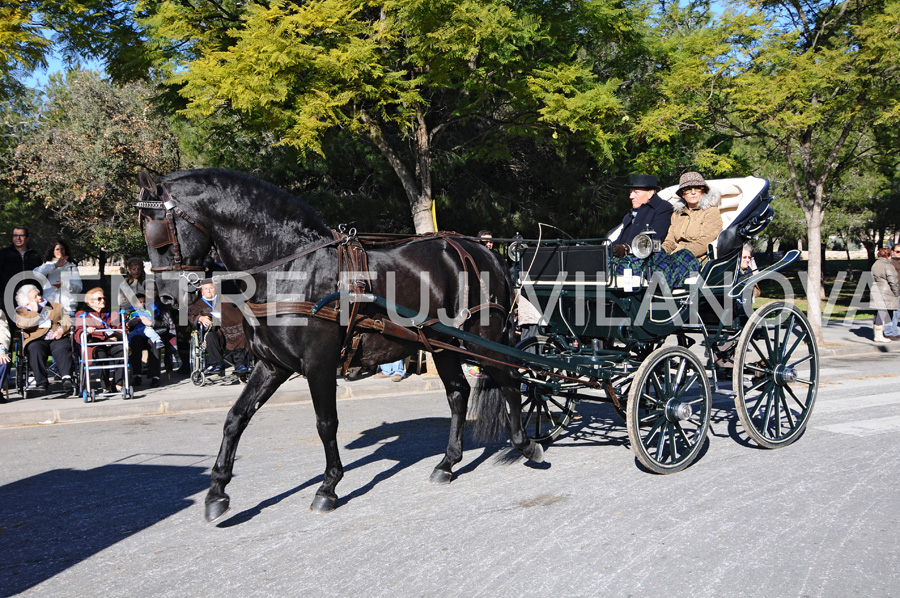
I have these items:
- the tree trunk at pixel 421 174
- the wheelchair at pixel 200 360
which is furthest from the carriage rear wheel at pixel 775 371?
the wheelchair at pixel 200 360

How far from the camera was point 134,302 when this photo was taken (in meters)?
11.7

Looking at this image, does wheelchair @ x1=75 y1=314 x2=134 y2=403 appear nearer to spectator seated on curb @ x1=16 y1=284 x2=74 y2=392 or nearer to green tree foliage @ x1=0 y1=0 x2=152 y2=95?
spectator seated on curb @ x1=16 y1=284 x2=74 y2=392

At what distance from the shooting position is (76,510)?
5305 millimetres

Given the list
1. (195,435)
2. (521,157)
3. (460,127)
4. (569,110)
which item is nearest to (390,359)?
(195,435)

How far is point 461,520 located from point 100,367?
23.4 feet

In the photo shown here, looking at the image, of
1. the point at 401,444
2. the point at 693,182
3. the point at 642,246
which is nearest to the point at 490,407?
the point at 401,444

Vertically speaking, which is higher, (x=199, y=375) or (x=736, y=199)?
(x=736, y=199)

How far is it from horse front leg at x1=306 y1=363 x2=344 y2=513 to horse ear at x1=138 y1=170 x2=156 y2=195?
5.11ft

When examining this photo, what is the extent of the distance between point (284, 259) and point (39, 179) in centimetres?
2527

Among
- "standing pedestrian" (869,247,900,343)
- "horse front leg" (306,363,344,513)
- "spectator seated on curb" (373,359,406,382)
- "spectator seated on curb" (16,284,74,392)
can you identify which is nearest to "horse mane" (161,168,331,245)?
"horse front leg" (306,363,344,513)

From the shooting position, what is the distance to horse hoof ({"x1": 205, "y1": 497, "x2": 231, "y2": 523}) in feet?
16.4

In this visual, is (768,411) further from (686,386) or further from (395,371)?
(395,371)

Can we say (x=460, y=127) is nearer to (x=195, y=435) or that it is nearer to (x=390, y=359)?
(x=195, y=435)

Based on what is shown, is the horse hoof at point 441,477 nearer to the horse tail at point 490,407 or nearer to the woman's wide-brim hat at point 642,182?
the horse tail at point 490,407
